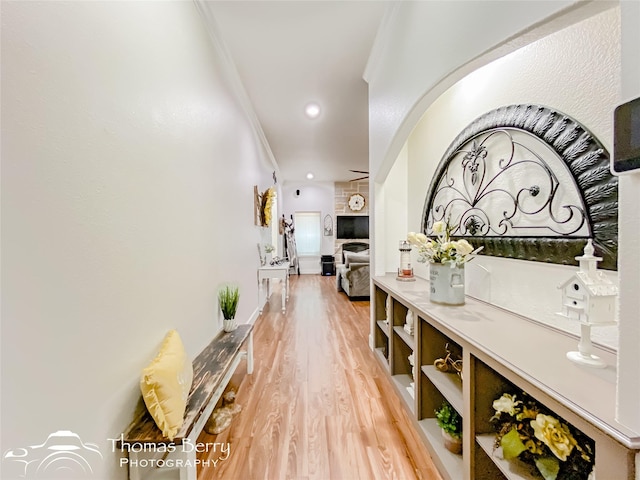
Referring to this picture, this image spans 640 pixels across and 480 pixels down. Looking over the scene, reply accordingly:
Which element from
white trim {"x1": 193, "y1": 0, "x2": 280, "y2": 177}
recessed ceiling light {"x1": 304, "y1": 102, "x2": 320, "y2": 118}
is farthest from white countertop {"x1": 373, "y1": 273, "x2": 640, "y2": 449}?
recessed ceiling light {"x1": 304, "y1": 102, "x2": 320, "y2": 118}

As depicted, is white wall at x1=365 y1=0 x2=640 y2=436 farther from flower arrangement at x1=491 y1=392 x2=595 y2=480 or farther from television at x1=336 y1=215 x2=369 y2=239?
television at x1=336 y1=215 x2=369 y2=239

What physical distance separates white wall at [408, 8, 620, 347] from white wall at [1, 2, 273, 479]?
1.74 meters

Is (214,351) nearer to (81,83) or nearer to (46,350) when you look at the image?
(46,350)

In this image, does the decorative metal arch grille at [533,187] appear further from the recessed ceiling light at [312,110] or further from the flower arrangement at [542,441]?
the recessed ceiling light at [312,110]

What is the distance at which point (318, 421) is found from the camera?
179 cm

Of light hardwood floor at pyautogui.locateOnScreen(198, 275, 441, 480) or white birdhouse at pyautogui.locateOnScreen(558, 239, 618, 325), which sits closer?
white birdhouse at pyautogui.locateOnScreen(558, 239, 618, 325)

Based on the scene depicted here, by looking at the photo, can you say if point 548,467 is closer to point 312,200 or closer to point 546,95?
point 546,95

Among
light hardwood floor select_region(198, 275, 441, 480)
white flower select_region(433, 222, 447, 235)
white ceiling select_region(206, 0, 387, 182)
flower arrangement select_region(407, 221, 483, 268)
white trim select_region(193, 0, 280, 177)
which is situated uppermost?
white ceiling select_region(206, 0, 387, 182)

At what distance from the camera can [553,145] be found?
4.12ft

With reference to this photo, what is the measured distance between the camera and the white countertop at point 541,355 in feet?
2.31

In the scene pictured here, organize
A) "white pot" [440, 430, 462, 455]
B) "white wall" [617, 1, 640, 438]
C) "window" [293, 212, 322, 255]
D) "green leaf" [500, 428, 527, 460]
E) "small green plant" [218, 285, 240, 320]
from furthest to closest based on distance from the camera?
"window" [293, 212, 322, 255]
"small green plant" [218, 285, 240, 320]
"white pot" [440, 430, 462, 455]
"green leaf" [500, 428, 527, 460]
"white wall" [617, 1, 640, 438]

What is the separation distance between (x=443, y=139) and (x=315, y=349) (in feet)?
8.04

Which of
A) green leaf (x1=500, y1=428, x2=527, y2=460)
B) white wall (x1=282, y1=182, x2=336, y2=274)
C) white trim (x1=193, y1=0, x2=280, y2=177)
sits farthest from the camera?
white wall (x1=282, y1=182, x2=336, y2=274)

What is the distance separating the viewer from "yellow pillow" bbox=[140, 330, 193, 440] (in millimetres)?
1079
